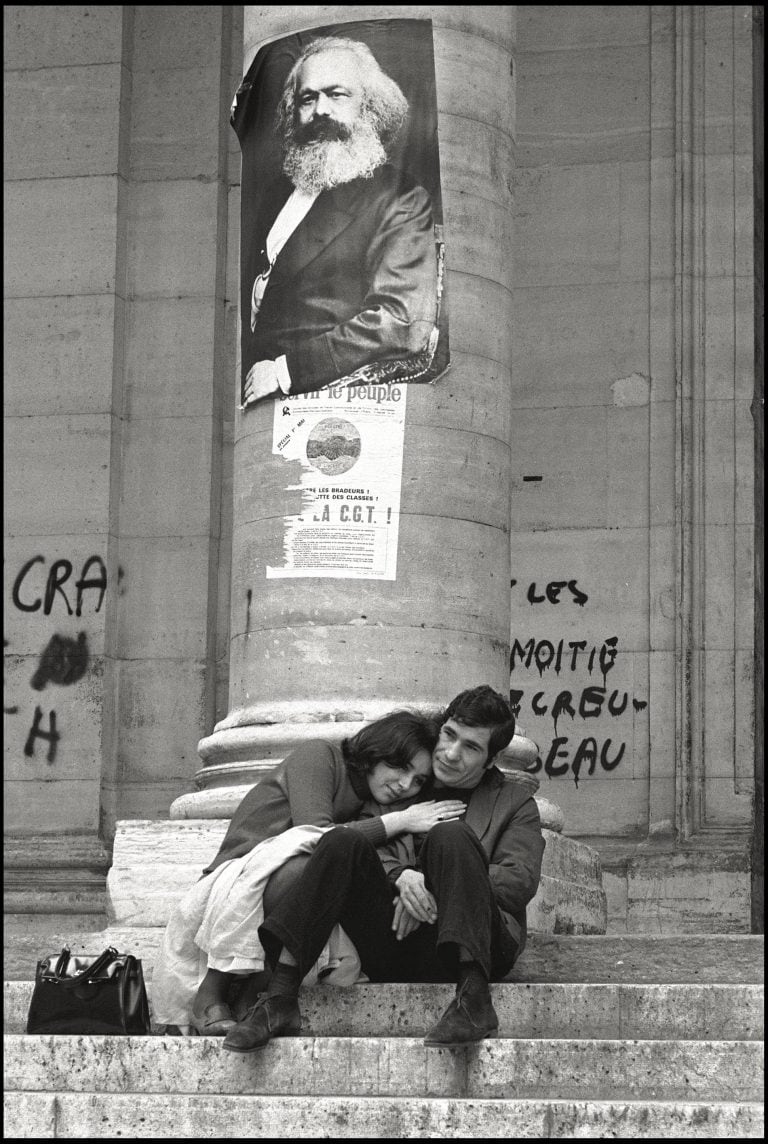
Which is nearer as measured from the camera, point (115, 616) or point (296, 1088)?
point (296, 1088)

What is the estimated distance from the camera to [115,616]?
39.7 feet

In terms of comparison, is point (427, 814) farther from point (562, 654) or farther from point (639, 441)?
point (639, 441)

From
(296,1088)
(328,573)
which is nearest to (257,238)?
(328,573)

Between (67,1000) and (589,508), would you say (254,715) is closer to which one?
(67,1000)

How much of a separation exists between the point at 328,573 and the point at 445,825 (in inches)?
82.4

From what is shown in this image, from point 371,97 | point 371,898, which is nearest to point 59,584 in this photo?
point 371,97

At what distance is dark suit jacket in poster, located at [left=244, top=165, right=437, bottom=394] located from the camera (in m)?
8.48

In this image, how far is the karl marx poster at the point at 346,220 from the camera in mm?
8508

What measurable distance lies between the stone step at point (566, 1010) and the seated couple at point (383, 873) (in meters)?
0.12

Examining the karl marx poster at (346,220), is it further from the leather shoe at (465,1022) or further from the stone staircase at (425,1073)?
the leather shoe at (465,1022)

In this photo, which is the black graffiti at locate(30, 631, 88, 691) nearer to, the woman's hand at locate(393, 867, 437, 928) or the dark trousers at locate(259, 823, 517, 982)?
the dark trousers at locate(259, 823, 517, 982)

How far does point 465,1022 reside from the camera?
239 inches

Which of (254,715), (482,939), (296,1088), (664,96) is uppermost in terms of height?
(664,96)

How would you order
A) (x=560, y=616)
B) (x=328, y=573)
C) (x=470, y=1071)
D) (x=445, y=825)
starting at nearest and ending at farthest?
1. (x=470, y=1071)
2. (x=445, y=825)
3. (x=328, y=573)
4. (x=560, y=616)
